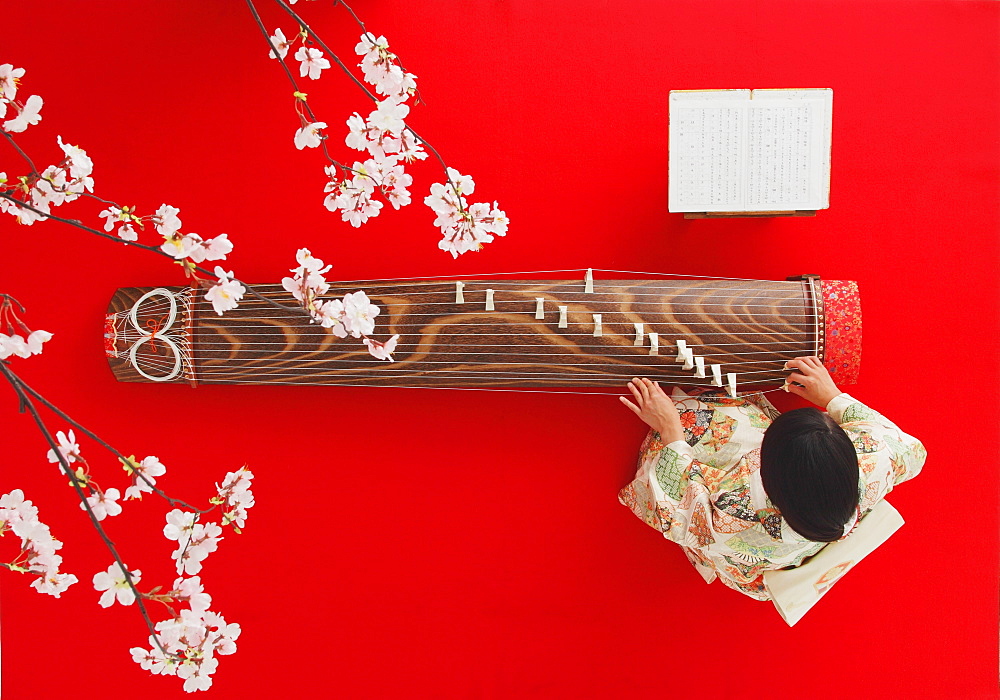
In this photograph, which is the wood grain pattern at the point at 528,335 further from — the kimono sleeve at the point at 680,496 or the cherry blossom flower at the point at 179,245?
the cherry blossom flower at the point at 179,245

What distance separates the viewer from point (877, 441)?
159 centimetres

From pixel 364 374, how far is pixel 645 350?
72cm

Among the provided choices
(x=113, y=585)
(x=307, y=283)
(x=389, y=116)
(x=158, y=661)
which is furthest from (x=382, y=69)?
(x=158, y=661)

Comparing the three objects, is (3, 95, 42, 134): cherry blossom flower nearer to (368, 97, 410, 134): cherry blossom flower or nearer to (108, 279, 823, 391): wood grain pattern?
(368, 97, 410, 134): cherry blossom flower

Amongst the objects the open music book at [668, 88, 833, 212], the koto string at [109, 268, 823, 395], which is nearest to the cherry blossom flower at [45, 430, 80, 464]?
the koto string at [109, 268, 823, 395]

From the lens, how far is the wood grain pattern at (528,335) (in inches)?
67.2

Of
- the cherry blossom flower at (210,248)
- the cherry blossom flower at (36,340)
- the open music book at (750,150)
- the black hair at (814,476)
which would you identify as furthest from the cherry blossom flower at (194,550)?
the open music book at (750,150)

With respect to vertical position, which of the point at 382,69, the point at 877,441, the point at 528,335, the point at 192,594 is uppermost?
the point at 382,69

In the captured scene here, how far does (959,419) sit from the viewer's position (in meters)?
1.95

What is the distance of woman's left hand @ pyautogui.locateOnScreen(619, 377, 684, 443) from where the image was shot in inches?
67.9

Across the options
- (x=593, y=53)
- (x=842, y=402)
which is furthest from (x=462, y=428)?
(x=593, y=53)

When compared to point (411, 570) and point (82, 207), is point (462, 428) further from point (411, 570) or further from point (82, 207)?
point (82, 207)

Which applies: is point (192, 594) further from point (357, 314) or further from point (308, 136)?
point (308, 136)

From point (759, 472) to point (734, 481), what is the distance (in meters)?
0.06
